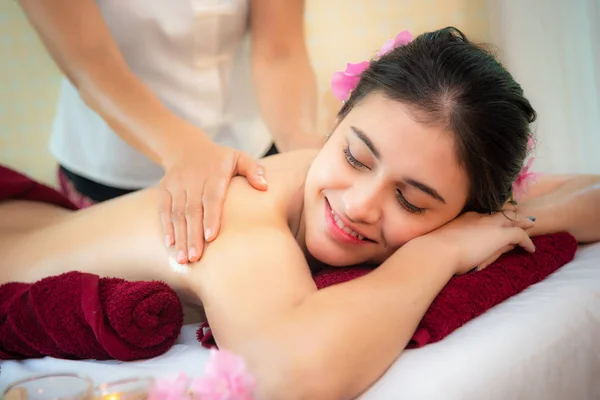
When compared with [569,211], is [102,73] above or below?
above

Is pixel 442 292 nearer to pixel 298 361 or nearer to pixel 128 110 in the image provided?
pixel 298 361

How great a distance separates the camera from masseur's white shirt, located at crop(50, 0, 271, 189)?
111 cm

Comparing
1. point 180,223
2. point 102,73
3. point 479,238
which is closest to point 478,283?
→ point 479,238

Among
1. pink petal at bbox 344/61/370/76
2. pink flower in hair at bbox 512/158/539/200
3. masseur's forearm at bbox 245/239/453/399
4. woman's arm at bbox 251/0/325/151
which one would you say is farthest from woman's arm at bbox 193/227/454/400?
woman's arm at bbox 251/0/325/151

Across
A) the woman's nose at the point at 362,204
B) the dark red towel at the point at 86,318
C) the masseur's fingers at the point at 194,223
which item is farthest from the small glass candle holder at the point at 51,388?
the woman's nose at the point at 362,204

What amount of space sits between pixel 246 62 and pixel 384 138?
488 mm

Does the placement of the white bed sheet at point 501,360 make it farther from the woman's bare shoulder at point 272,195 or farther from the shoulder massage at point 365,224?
the woman's bare shoulder at point 272,195

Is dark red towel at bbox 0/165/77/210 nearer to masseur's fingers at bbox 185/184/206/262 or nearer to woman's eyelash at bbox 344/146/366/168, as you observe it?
masseur's fingers at bbox 185/184/206/262

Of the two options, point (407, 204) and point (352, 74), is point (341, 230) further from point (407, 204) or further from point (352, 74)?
point (352, 74)

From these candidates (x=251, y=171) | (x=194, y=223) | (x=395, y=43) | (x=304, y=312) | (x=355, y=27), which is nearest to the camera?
(x=304, y=312)

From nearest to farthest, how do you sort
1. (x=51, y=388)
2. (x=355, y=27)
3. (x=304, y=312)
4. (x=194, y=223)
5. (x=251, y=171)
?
(x=51, y=388) → (x=304, y=312) → (x=194, y=223) → (x=251, y=171) → (x=355, y=27)

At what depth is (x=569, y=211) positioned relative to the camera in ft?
3.78

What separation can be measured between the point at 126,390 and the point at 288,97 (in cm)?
80

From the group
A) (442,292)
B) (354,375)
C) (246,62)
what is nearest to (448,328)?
(442,292)
